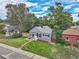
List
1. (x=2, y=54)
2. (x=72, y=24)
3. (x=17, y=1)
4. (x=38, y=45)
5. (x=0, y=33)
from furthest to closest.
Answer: (x=0, y=33), (x=17, y=1), (x=72, y=24), (x=38, y=45), (x=2, y=54)

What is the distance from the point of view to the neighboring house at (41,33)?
73.1ft

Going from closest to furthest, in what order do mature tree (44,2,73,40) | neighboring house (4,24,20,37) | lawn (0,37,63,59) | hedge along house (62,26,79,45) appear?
lawn (0,37,63,59), hedge along house (62,26,79,45), mature tree (44,2,73,40), neighboring house (4,24,20,37)

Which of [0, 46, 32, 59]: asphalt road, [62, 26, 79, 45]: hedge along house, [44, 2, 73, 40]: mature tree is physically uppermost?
[44, 2, 73, 40]: mature tree

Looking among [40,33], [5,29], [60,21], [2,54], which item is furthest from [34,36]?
[2,54]

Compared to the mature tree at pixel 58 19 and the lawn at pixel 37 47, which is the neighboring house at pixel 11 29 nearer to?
the lawn at pixel 37 47

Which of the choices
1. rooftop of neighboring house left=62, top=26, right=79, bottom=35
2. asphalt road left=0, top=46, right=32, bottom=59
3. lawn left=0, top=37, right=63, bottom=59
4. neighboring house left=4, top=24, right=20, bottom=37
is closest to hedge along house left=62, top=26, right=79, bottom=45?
rooftop of neighboring house left=62, top=26, right=79, bottom=35

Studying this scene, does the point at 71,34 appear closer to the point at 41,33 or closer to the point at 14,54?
the point at 41,33

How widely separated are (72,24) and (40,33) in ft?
10.4

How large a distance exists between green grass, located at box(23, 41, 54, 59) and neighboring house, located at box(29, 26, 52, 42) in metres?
1.98

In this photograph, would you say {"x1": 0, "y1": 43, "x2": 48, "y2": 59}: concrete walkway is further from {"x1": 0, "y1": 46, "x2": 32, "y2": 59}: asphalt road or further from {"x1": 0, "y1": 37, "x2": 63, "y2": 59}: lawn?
{"x1": 0, "y1": 37, "x2": 63, "y2": 59}: lawn

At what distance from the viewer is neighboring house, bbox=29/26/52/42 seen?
22281mm

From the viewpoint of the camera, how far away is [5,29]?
26.4 metres

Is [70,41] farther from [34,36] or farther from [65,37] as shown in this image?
[34,36]

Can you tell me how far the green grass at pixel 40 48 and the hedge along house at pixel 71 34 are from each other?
2.01 metres
